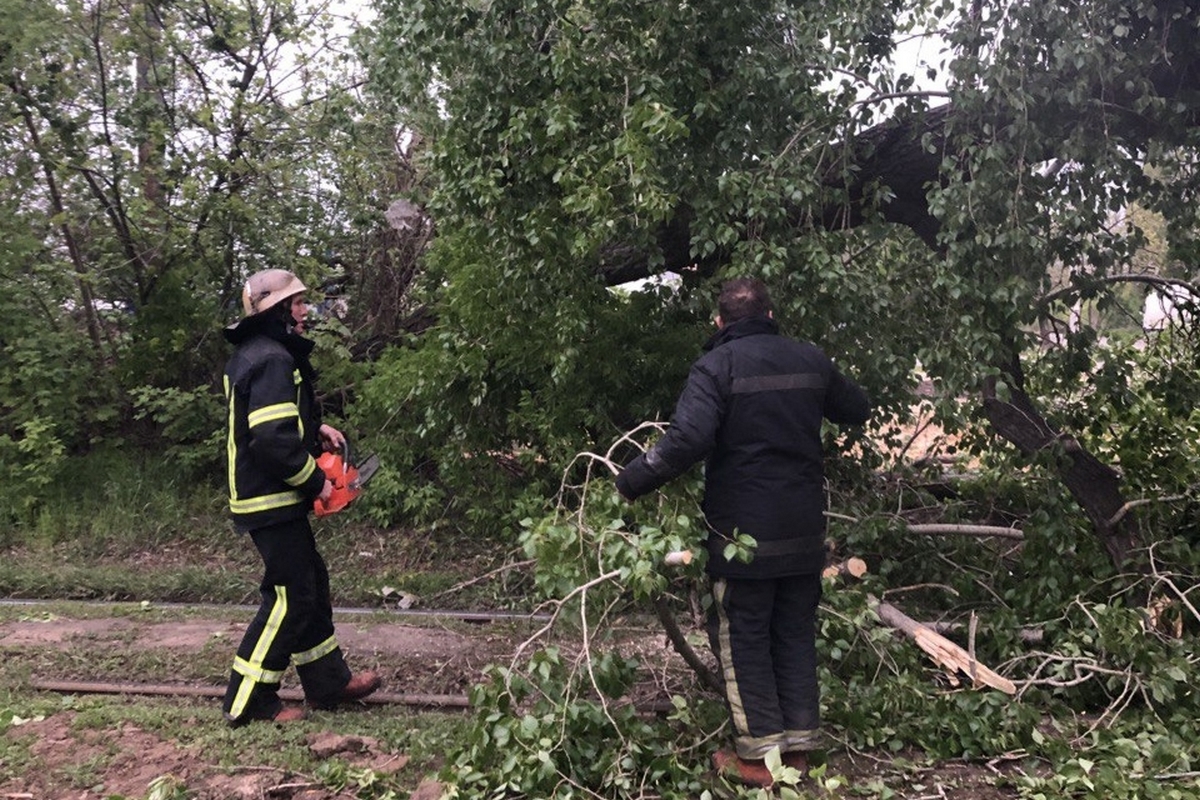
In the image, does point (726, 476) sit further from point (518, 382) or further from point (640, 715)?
point (518, 382)

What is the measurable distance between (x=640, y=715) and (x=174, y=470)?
663 centimetres

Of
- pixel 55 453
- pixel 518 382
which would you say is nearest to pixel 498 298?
pixel 518 382

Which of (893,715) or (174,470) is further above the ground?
(174,470)

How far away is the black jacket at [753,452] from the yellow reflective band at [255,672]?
1.97 m

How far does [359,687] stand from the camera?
17.1 feet

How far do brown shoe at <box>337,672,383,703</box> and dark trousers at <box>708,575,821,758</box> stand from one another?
1964 mm

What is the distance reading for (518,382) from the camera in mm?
7676

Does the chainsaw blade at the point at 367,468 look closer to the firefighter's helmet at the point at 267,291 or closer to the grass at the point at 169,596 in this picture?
the grass at the point at 169,596

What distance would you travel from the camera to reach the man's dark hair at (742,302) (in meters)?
4.31

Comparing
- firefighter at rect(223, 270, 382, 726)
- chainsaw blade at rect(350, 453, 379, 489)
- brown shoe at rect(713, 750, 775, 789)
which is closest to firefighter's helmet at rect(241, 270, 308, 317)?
firefighter at rect(223, 270, 382, 726)

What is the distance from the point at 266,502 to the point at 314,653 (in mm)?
812

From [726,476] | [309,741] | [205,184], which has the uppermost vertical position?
[205,184]

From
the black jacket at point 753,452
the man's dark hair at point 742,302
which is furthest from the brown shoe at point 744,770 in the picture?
the man's dark hair at point 742,302

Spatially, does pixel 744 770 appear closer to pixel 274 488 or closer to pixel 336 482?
pixel 336 482
